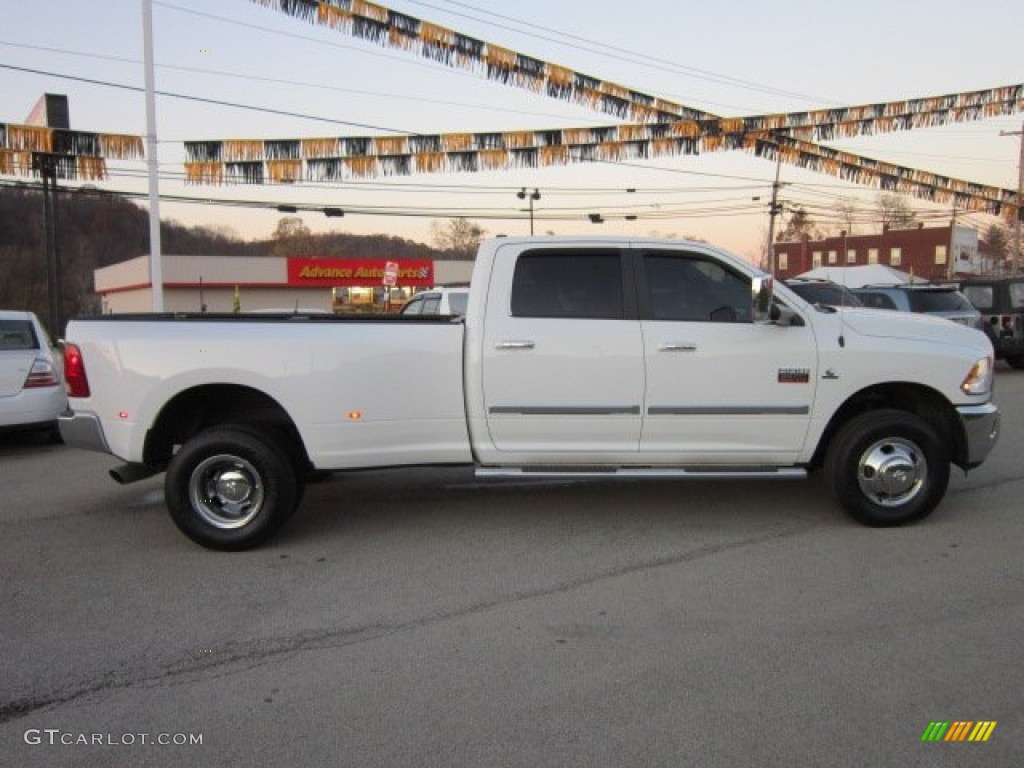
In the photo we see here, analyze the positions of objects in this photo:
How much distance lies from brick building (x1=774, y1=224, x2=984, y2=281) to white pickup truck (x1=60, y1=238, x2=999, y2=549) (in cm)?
7230

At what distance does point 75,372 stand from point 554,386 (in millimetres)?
3089

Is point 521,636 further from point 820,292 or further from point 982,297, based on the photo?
point 982,297

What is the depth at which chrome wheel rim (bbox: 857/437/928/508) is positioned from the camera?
5.27m

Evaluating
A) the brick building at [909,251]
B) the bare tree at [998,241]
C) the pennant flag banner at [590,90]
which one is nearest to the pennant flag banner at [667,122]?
the pennant flag banner at [590,90]

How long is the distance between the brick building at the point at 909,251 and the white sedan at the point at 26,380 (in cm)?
7182

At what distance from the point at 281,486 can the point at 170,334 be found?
46.6 inches

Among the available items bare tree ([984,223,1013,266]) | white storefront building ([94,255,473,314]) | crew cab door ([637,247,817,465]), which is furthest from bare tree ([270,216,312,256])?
crew cab door ([637,247,817,465])

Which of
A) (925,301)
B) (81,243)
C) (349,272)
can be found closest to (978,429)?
(925,301)

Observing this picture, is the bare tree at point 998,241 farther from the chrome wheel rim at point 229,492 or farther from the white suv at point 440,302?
the chrome wheel rim at point 229,492

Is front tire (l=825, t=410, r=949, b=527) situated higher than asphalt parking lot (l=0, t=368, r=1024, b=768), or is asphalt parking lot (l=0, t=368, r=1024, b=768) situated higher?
front tire (l=825, t=410, r=949, b=527)

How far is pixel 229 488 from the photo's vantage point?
511 cm

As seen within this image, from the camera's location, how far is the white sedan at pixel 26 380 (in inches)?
334

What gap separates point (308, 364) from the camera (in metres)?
5.04

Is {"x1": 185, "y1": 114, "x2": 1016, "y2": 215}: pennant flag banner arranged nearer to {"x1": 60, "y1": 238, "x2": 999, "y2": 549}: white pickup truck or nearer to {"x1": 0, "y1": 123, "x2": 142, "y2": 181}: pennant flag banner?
{"x1": 0, "y1": 123, "x2": 142, "y2": 181}: pennant flag banner
